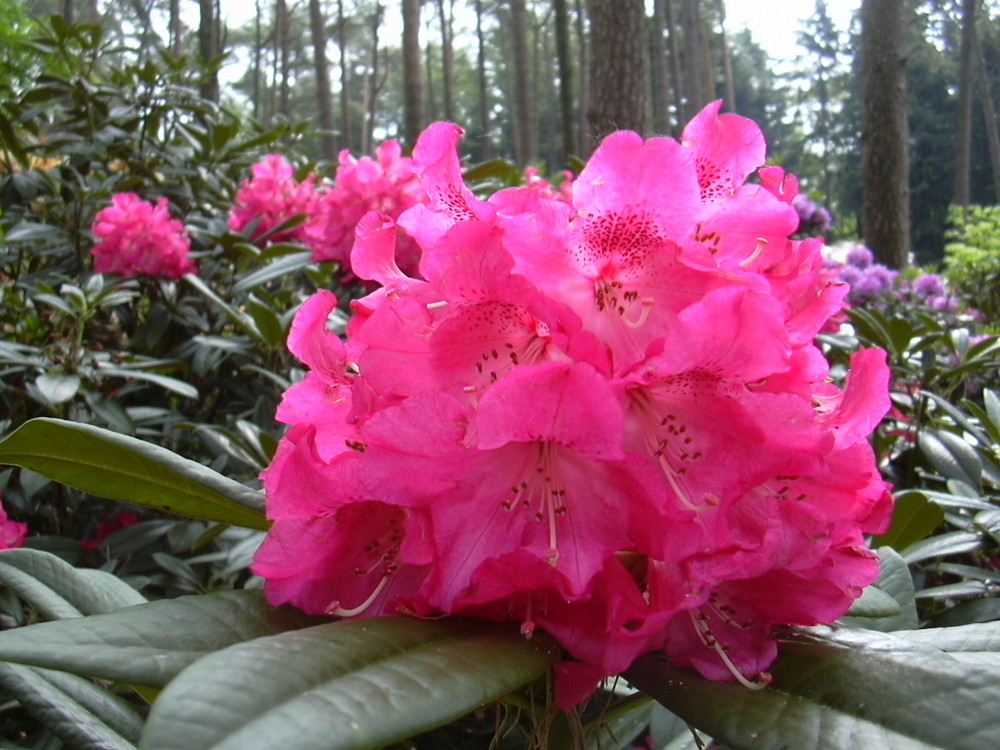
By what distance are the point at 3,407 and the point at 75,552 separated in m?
0.57

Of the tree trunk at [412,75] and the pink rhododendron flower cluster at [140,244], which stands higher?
the tree trunk at [412,75]

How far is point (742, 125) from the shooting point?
777 millimetres

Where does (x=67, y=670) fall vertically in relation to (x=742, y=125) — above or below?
below

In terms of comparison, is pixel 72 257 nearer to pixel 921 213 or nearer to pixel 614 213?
pixel 614 213

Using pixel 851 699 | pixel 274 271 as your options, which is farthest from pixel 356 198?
pixel 851 699

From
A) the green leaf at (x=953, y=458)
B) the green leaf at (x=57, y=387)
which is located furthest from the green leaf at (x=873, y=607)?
the green leaf at (x=57, y=387)

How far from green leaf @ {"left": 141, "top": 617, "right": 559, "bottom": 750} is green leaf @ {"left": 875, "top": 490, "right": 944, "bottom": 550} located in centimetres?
87

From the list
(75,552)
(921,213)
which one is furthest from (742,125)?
(921,213)

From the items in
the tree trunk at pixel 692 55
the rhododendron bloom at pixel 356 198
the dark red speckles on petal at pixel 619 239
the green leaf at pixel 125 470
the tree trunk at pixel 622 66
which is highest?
the tree trunk at pixel 692 55

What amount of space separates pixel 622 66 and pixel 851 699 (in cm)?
452

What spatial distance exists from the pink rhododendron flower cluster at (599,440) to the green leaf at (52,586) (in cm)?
34

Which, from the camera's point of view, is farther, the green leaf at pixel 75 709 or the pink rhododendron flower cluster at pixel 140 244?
the pink rhododendron flower cluster at pixel 140 244

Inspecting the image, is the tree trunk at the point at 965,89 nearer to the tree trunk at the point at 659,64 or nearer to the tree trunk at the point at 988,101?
the tree trunk at the point at 988,101

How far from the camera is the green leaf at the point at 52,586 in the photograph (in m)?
0.87
